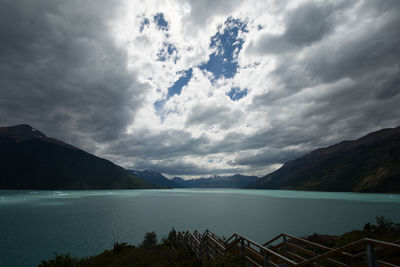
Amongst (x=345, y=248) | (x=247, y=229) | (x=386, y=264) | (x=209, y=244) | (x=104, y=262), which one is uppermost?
(x=345, y=248)

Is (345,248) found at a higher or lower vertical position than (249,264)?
higher

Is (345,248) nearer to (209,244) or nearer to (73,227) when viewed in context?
(209,244)

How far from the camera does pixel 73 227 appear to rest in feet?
180

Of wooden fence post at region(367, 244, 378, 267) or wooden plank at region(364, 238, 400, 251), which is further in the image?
wooden fence post at region(367, 244, 378, 267)

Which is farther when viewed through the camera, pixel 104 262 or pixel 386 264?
pixel 104 262

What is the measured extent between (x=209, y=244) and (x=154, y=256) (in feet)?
26.9

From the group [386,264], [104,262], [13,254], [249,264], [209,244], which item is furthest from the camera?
[13,254]

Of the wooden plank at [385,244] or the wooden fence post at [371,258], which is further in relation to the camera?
the wooden fence post at [371,258]

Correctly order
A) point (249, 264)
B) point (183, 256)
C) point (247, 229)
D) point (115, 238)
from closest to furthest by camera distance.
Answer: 1. point (249, 264)
2. point (183, 256)
3. point (115, 238)
4. point (247, 229)

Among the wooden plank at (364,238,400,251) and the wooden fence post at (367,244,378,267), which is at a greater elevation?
the wooden plank at (364,238,400,251)

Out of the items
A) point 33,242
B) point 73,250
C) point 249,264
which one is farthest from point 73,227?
point 249,264

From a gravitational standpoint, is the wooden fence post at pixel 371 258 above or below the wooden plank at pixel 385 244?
A: below

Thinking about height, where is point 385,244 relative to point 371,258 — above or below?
above

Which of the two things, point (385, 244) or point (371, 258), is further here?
point (371, 258)
